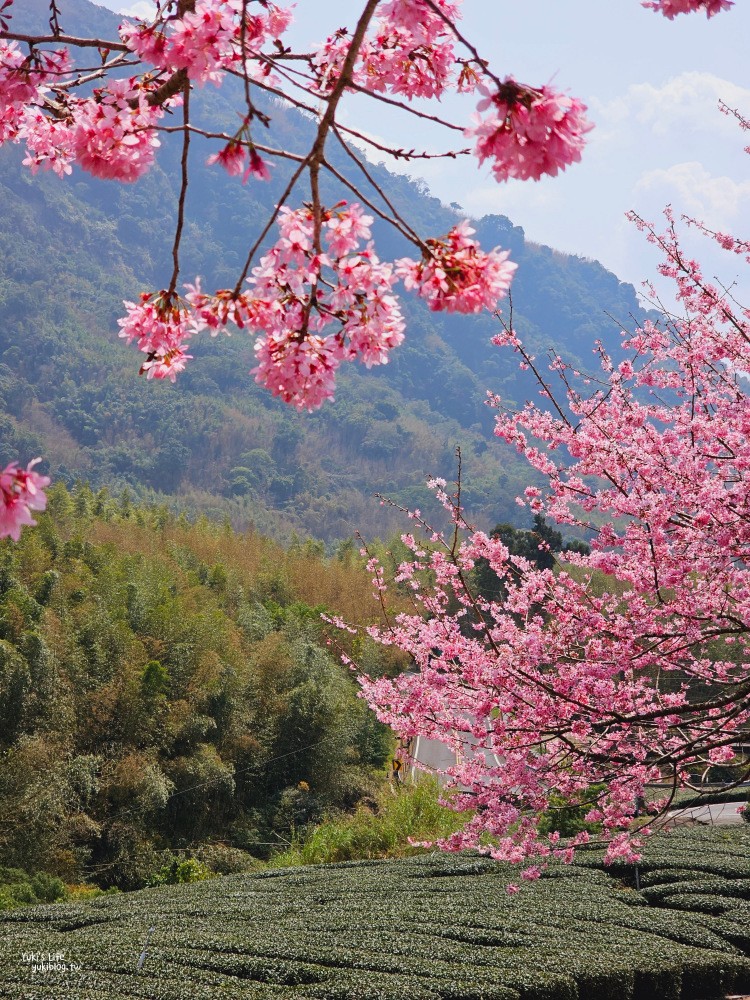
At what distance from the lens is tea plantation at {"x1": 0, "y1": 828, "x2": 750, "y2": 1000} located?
4977 millimetres

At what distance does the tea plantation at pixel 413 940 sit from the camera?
4.98 metres

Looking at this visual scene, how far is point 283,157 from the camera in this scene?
1.61 meters

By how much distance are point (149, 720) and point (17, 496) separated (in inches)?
670

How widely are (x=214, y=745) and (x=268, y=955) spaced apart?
45.6ft

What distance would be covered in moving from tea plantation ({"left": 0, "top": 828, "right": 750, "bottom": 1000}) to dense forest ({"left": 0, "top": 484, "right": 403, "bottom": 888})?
591 centimetres

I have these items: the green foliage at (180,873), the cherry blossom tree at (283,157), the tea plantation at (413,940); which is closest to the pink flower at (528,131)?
the cherry blossom tree at (283,157)

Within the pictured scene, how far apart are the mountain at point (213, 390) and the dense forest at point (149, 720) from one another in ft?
237

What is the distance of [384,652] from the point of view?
27.7 metres

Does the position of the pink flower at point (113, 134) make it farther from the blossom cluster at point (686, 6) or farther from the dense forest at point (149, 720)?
the dense forest at point (149, 720)

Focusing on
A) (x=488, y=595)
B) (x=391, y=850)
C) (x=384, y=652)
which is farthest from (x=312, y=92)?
(x=384, y=652)

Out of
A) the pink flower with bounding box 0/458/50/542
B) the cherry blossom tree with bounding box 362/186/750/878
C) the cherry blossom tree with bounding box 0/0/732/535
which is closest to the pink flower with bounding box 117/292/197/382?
the cherry blossom tree with bounding box 0/0/732/535

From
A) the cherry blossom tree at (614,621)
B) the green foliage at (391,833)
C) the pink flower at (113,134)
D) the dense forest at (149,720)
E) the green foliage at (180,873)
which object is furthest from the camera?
the dense forest at (149,720)

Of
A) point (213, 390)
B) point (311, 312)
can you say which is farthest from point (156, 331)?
point (213, 390)

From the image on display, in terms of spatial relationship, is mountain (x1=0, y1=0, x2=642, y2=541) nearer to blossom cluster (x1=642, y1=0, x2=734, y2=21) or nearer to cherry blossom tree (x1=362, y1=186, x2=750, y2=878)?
cherry blossom tree (x1=362, y1=186, x2=750, y2=878)
